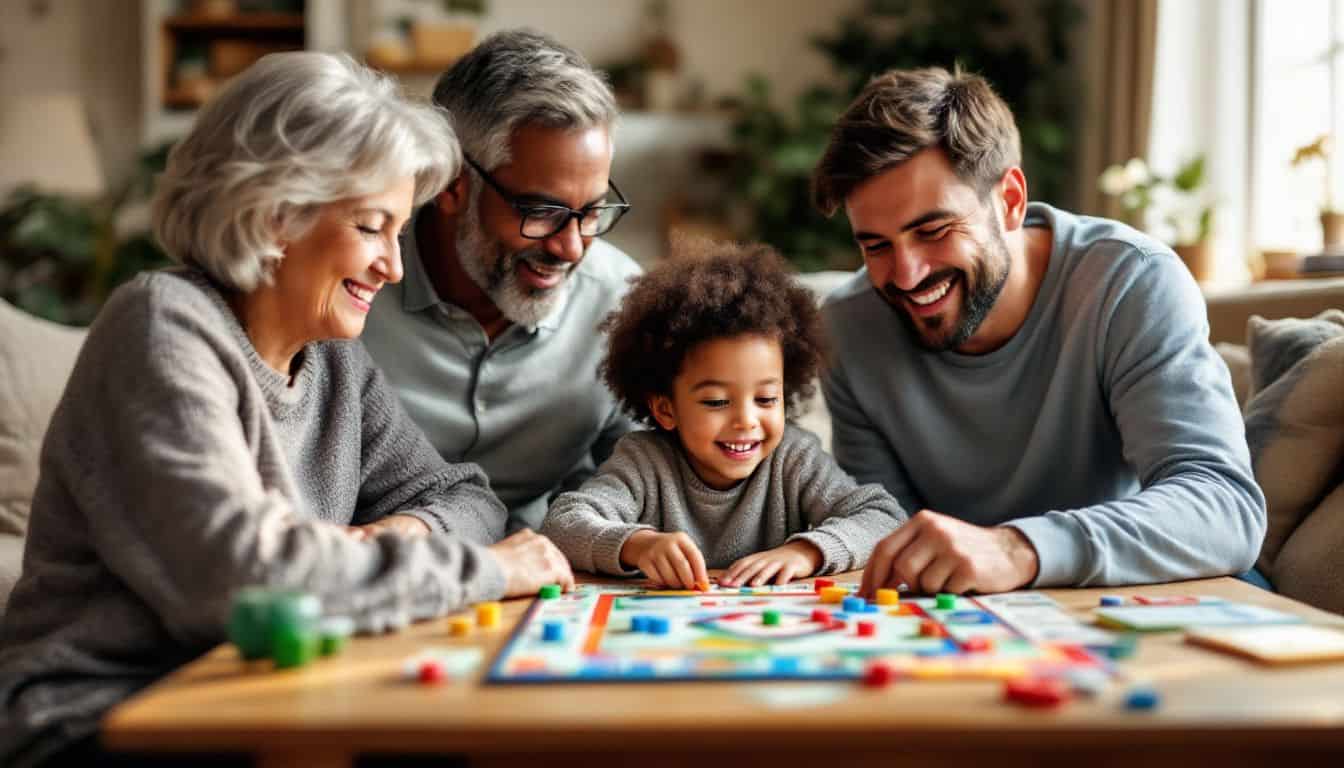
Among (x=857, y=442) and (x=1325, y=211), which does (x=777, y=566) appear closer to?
(x=857, y=442)

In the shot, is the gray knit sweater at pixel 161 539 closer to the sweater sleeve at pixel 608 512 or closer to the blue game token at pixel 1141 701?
the sweater sleeve at pixel 608 512

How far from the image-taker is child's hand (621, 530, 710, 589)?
5.21 feet

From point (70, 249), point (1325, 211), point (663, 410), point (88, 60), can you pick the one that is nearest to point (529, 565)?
point (663, 410)

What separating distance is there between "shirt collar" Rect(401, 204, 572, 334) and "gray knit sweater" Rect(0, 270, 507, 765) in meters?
0.70

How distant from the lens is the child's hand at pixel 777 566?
5.37 feet

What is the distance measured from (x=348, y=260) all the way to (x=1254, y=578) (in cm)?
147

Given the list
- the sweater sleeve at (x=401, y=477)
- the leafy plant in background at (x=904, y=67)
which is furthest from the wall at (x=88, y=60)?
the sweater sleeve at (x=401, y=477)

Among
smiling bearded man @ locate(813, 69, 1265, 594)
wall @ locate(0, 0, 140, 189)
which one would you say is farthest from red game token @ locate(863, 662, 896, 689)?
wall @ locate(0, 0, 140, 189)

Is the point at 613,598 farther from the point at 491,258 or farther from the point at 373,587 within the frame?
the point at 491,258

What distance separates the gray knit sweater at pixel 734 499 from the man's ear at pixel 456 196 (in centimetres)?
55

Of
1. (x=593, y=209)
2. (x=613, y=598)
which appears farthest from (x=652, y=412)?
(x=613, y=598)

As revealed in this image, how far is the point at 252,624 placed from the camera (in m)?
1.11

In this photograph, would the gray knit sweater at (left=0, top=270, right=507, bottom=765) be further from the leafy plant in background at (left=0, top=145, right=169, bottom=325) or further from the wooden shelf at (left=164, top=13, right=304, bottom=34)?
the wooden shelf at (left=164, top=13, right=304, bottom=34)

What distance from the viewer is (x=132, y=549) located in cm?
128
